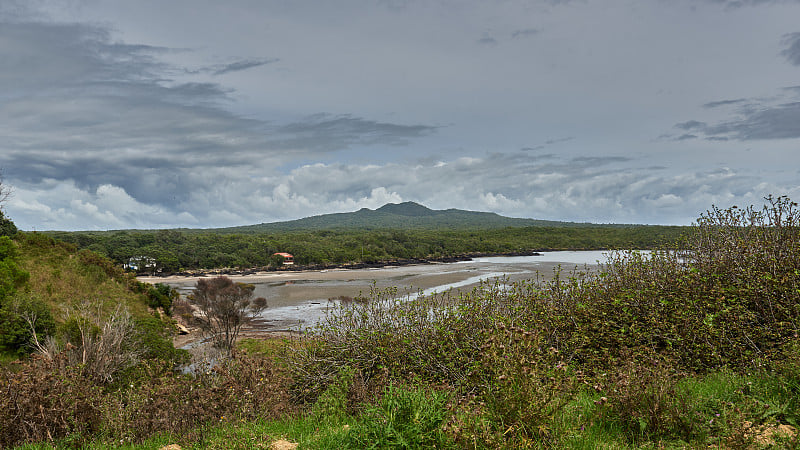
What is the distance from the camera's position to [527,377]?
11.1 feet

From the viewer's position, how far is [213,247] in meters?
89.8

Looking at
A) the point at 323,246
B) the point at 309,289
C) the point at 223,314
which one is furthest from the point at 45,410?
the point at 323,246

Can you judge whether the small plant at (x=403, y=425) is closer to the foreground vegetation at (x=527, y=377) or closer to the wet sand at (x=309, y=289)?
the foreground vegetation at (x=527, y=377)

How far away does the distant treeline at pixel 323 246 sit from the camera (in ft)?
265

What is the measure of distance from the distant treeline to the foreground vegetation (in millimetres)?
66274

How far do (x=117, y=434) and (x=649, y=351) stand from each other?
6.89 metres

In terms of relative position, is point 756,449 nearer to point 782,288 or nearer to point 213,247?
point 782,288

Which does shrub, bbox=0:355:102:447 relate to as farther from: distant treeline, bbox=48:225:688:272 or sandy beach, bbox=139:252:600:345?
distant treeline, bbox=48:225:688:272

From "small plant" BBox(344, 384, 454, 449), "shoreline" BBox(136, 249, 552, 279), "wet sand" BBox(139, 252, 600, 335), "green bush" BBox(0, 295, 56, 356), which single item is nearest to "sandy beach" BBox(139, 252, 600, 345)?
"wet sand" BBox(139, 252, 600, 335)

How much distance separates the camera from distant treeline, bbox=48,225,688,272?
8081 cm

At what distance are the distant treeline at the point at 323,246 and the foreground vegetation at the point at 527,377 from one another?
66.3m

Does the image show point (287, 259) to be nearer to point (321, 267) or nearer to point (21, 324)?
point (321, 267)

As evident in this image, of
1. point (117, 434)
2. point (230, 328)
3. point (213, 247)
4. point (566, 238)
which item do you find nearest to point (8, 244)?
point (230, 328)

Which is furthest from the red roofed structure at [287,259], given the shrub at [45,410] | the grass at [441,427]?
the grass at [441,427]
